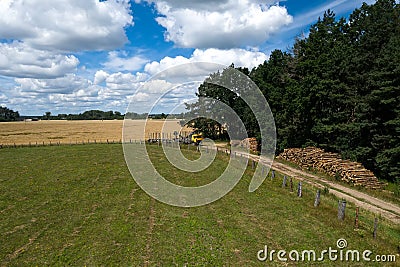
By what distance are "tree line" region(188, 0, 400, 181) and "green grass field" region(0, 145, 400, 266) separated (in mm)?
10499

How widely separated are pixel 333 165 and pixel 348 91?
8.50 m

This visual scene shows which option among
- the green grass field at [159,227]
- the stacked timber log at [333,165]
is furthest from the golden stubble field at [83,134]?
the stacked timber log at [333,165]

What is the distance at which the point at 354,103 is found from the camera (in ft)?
97.9

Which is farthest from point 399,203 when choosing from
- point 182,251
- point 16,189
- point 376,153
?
point 16,189

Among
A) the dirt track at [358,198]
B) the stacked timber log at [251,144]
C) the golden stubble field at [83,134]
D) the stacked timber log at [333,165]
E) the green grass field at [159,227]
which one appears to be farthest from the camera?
the golden stubble field at [83,134]

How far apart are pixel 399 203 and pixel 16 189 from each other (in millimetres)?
26696

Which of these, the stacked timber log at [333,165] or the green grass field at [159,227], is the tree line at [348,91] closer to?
the stacked timber log at [333,165]

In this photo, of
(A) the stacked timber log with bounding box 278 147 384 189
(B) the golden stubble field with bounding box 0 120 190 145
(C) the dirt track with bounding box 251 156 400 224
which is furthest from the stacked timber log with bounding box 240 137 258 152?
(C) the dirt track with bounding box 251 156 400 224

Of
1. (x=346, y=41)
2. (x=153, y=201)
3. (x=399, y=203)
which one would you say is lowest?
(x=399, y=203)

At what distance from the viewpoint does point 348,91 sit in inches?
1195

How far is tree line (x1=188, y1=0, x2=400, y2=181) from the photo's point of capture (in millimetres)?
24719

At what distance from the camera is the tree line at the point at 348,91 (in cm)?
2472

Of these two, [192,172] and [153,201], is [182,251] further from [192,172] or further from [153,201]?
[192,172]

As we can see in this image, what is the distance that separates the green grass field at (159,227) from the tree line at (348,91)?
10499mm
